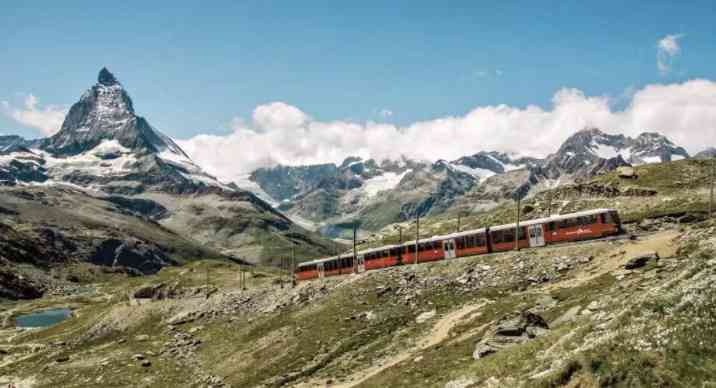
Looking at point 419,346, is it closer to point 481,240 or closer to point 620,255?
point 620,255

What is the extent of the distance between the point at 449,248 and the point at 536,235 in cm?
1447

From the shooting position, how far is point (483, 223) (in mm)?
144500

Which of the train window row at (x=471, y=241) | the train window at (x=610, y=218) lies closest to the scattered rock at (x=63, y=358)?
the train window row at (x=471, y=241)

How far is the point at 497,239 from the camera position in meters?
81.0

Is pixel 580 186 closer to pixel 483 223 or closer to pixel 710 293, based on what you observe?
pixel 483 223

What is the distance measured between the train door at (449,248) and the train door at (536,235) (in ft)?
42.1

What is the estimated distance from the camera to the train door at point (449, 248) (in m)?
86.1

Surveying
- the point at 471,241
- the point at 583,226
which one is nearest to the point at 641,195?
the point at 583,226

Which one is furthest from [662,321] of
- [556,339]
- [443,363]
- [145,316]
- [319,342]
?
[145,316]

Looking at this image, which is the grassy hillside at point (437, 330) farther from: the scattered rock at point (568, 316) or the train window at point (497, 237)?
the train window at point (497, 237)

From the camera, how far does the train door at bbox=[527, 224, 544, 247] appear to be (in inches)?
3039

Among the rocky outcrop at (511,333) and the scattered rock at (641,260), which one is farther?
the scattered rock at (641,260)

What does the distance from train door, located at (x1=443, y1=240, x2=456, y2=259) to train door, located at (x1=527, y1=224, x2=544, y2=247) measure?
12847 mm

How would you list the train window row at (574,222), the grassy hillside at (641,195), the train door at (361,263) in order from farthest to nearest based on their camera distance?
the train door at (361,263) < the grassy hillside at (641,195) < the train window row at (574,222)
